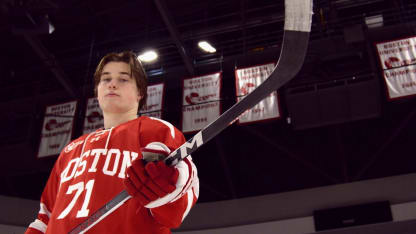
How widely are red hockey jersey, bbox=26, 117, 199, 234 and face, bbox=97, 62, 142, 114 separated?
108 millimetres

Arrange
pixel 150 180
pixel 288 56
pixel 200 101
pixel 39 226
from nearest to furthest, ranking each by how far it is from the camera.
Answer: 1. pixel 288 56
2. pixel 150 180
3. pixel 39 226
4. pixel 200 101

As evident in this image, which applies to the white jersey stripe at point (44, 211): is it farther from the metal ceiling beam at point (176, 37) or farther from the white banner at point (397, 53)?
the metal ceiling beam at point (176, 37)

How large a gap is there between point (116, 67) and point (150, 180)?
75 cm

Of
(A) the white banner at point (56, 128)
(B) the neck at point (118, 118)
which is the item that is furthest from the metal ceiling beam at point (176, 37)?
(B) the neck at point (118, 118)

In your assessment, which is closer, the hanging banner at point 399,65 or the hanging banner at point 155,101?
the hanging banner at point 399,65

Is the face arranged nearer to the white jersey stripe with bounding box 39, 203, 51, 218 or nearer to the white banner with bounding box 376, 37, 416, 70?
the white jersey stripe with bounding box 39, 203, 51, 218

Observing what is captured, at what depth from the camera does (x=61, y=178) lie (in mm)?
1600

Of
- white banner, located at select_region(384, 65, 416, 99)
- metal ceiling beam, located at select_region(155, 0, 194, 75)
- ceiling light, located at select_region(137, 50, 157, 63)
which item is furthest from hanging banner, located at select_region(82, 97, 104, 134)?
white banner, located at select_region(384, 65, 416, 99)

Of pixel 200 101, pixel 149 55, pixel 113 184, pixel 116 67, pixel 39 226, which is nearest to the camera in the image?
pixel 113 184

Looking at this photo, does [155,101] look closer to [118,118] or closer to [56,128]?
[56,128]

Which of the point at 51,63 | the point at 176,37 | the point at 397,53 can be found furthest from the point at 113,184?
the point at 51,63

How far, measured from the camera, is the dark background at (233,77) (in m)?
7.99

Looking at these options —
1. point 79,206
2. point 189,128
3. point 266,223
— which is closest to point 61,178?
point 79,206

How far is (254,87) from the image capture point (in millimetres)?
7652
